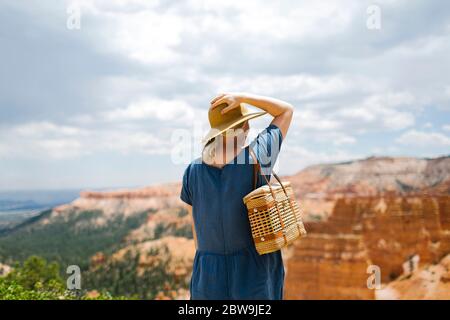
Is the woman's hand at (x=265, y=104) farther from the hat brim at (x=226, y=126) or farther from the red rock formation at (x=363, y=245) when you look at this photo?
the red rock formation at (x=363, y=245)

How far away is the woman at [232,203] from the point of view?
5.80ft

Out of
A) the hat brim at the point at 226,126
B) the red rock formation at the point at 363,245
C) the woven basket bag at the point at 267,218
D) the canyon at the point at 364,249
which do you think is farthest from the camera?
the red rock formation at the point at 363,245

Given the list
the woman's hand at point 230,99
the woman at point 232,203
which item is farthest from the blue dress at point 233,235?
the woman's hand at point 230,99

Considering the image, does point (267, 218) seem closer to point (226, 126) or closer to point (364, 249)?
point (226, 126)

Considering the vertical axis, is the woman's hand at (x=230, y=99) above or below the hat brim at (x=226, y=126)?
above

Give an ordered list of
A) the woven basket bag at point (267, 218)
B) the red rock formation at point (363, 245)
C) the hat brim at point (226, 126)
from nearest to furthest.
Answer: the woven basket bag at point (267, 218)
the hat brim at point (226, 126)
the red rock formation at point (363, 245)

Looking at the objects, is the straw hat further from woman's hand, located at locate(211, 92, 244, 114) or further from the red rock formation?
the red rock formation

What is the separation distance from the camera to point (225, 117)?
1895 millimetres

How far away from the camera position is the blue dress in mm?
1764

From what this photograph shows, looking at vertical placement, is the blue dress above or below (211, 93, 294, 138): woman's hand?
below

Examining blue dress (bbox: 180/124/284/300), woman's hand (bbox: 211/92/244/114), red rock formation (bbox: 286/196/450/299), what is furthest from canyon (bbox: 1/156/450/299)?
woman's hand (bbox: 211/92/244/114)

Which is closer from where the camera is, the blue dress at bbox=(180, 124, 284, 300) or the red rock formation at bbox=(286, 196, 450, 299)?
the blue dress at bbox=(180, 124, 284, 300)
